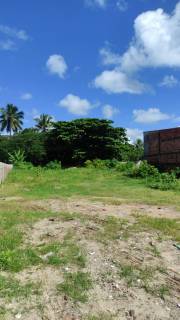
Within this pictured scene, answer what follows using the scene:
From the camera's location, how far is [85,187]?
13586mm

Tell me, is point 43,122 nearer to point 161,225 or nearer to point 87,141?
point 87,141

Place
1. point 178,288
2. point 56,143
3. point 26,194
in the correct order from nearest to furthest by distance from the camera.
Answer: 1. point 178,288
2. point 26,194
3. point 56,143

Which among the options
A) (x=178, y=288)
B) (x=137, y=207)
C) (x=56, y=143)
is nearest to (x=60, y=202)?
(x=137, y=207)

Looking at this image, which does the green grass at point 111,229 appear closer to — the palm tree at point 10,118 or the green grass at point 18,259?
the green grass at point 18,259

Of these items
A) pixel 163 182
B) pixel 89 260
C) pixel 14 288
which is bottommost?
pixel 14 288

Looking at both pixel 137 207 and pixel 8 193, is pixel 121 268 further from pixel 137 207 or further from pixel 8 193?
pixel 8 193

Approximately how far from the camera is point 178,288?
5125mm

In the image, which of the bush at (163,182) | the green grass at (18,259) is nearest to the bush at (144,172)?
the bush at (163,182)

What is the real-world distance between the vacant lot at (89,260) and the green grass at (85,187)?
4.35 feet

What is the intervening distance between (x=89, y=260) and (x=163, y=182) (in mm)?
8978

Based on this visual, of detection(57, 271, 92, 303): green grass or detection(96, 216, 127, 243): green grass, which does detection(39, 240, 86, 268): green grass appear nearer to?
detection(57, 271, 92, 303): green grass

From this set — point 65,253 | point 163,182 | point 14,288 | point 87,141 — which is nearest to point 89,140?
point 87,141

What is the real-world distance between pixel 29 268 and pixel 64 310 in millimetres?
1119

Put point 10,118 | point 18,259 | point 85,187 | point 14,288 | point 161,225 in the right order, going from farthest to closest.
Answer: point 10,118
point 85,187
point 161,225
point 18,259
point 14,288
